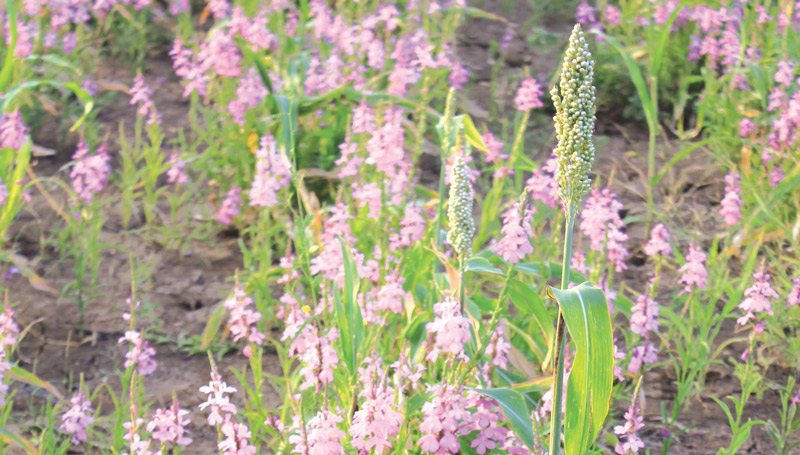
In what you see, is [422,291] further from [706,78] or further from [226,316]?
[706,78]

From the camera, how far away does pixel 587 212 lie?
233cm

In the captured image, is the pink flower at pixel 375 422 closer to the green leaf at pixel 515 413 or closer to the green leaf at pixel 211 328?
the green leaf at pixel 515 413

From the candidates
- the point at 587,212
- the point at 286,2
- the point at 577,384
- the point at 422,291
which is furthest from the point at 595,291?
the point at 286,2

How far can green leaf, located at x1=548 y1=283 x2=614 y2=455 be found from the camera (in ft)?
4.54

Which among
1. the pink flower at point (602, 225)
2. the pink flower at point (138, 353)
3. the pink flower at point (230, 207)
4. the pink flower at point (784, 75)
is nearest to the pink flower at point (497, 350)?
the pink flower at point (602, 225)

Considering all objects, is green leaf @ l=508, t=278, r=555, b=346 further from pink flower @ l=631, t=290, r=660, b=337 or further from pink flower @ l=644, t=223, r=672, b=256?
pink flower @ l=644, t=223, r=672, b=256

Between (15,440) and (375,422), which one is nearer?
(375,422)

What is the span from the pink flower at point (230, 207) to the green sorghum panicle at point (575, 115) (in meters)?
2.03

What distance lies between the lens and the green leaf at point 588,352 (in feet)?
4.54

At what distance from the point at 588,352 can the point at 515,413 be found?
18.5 inches

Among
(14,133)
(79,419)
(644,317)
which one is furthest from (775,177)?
(14,133)

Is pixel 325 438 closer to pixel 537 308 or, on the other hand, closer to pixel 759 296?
pixel 537 308

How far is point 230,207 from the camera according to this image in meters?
3.20

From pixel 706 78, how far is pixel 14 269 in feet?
10.0
